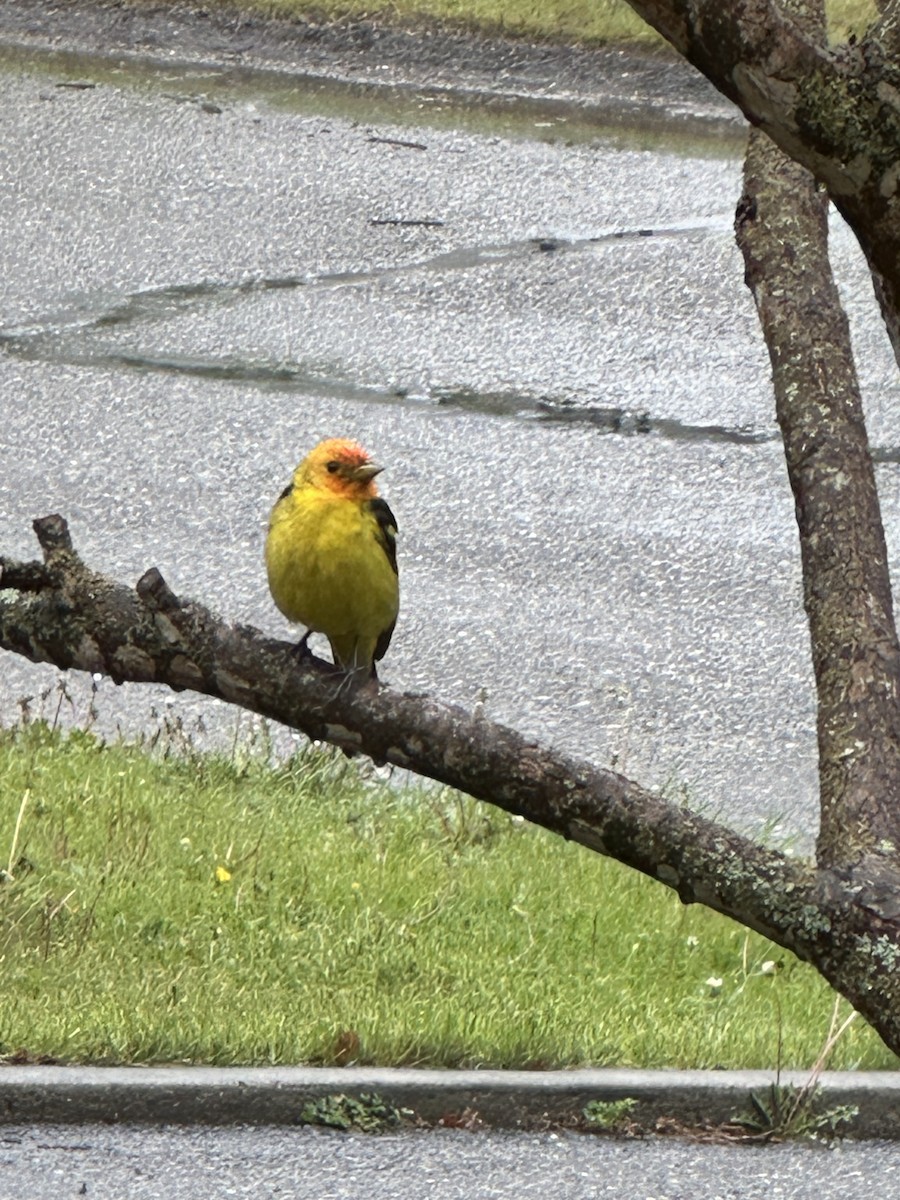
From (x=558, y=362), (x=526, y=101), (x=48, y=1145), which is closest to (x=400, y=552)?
(x=558, y=362)

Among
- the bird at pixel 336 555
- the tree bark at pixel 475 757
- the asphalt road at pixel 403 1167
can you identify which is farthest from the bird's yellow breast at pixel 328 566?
the tree bark at pixel 475 757

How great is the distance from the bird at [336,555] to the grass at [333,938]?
34.3 inches

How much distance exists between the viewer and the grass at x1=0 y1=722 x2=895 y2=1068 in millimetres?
4594

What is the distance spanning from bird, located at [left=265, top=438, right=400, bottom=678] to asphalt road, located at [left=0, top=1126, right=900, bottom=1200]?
1.01 meters

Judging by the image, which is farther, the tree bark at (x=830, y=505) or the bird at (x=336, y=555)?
the bird at (x=336, y=555)

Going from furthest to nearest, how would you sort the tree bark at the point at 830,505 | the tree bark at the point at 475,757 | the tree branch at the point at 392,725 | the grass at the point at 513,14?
1. the grass at the point at 513,14
2. the tree bark at the point at 830,505
3. the tree branch at the point at 392,725
4. the tree bark at the point at 475,757

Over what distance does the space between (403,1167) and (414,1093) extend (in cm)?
16

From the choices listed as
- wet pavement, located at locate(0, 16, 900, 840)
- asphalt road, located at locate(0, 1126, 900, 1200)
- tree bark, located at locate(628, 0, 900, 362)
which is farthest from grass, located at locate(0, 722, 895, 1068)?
tree bark, located at locate(628, 0, 900, 362)

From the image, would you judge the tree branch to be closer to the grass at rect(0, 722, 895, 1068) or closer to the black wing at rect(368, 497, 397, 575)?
the black wing at rect(368, 497, 397, 575)

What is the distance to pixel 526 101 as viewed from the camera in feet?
38.8

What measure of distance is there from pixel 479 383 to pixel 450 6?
4234 millimetres

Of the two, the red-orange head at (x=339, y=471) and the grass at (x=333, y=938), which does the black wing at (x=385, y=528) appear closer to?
the red-orange head at (x=339, y=471)

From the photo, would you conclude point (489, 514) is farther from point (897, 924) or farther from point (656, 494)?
point (897, 924)

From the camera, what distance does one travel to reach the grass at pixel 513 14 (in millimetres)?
12266
